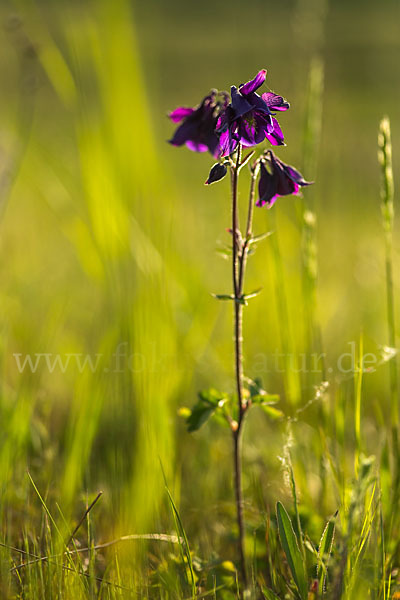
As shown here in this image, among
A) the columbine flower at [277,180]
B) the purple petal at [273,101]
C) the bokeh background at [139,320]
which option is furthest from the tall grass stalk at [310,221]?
the purple petal at [273,101]

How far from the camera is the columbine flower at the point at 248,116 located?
2.97 feet

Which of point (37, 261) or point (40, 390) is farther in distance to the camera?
point (37, 261)

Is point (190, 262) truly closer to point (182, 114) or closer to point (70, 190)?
point (70, 190)

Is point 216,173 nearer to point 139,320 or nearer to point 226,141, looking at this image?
point 226,141

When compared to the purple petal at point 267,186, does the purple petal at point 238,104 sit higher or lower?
higher

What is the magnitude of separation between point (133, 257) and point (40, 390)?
443 mm

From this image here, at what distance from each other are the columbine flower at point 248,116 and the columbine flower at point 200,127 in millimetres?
112

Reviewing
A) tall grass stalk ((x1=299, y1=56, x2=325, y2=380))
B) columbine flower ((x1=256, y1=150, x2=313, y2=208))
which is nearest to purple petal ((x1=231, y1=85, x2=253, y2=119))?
columbine flower ((x1=256, y1=150, x2=313, y2=208))

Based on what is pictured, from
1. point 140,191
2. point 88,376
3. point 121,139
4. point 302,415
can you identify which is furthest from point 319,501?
point 121,139

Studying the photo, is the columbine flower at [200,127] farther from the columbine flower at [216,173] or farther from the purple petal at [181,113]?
the columbine flower at [216,173]

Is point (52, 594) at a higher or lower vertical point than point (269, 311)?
lower

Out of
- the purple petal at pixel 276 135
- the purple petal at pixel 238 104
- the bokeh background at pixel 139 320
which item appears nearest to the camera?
the purple petal at pixel 238 104

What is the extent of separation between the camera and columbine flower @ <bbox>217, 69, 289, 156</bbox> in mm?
904

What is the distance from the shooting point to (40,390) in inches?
65.1
